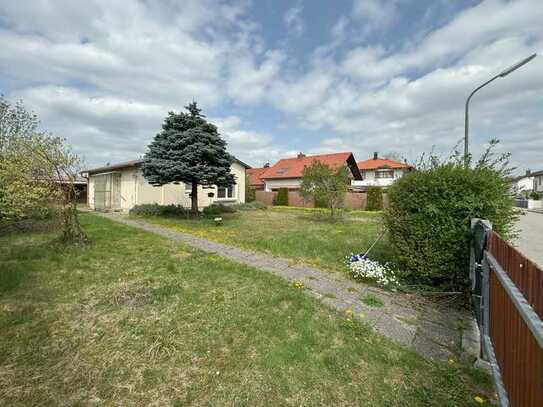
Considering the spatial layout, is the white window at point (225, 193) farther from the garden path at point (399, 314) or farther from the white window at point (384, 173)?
the white window at point (384, 173)

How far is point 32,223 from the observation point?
902 centimetres

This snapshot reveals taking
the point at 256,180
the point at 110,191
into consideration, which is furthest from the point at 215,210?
the point at 256,180

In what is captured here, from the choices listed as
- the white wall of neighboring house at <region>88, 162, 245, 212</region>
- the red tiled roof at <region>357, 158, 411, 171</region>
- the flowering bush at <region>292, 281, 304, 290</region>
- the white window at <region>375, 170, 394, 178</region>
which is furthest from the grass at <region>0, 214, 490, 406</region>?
the red tiled roof at <region>357, 158, 411, 171</region>

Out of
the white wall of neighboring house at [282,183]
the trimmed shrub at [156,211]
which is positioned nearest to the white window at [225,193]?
the trimmed shrub at [156,211]

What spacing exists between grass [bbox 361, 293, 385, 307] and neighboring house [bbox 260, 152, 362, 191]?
24507 mm

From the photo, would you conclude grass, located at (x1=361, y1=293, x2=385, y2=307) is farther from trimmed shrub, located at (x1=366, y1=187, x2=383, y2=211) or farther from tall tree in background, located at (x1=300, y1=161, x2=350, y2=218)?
trimmed shrub, located at (x1=366, y1=187, x2=383, y2=211)

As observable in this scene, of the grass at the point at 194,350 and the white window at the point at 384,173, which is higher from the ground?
the white window at the point at 384,173

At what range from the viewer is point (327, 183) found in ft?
45.0

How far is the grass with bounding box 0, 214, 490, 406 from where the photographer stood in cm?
216

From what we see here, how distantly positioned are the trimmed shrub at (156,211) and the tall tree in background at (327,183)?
7134mm

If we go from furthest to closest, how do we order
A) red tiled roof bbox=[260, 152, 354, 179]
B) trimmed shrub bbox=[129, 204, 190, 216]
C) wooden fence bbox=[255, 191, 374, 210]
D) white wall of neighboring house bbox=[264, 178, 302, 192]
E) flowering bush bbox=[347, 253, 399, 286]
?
white wall of neighboring house bbox=[264, 178, 302, 192] < red tiled roof bbox=[260, 152, 354, 179] < wooden fence bbox=[255, 191, 374, 210] < trimmed shrub bbox=[129, 204, 190, 216] < flowering bush bbox=[347, 253, 399, 286]

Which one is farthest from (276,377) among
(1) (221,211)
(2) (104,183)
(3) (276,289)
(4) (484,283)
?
(2) (104,183)

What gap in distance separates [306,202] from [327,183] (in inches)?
185

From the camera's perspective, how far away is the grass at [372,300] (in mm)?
3932
